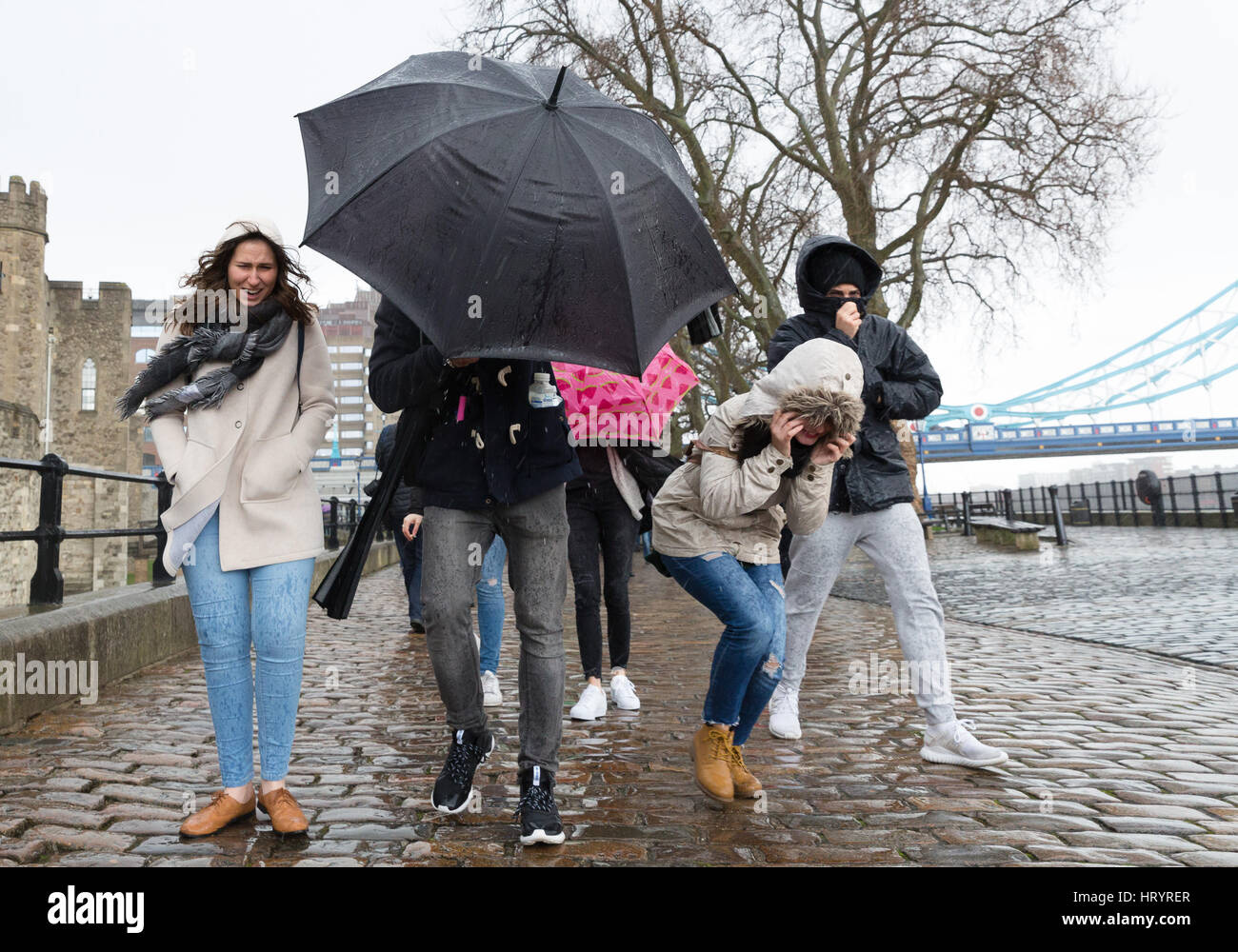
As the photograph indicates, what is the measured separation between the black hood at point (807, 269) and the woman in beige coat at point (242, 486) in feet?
6.29

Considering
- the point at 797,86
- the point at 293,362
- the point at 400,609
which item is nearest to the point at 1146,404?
the point at 797,86

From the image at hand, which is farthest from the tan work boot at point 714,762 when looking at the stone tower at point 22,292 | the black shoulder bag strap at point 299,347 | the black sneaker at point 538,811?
the stone tower at point 22,292

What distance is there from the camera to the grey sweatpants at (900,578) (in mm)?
3617

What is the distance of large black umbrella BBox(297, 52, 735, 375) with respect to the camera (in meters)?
2.52

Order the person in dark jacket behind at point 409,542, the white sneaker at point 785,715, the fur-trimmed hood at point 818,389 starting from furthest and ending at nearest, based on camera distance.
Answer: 1. the person in dark jacket behind at point 409,542
2. the white sneaker at point 785,715
3. the fur-trimmed hood at point 818,389

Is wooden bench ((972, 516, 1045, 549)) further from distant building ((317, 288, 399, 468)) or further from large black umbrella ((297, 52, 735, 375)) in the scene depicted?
distant building ((317, 288, 399, 468))

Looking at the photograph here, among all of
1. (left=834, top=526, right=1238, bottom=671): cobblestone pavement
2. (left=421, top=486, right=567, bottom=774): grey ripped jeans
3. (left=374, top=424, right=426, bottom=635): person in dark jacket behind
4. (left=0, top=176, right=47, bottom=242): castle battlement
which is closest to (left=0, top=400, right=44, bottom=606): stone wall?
(left=374, top=424, right=426, bottom=635): person in dark jacket behind

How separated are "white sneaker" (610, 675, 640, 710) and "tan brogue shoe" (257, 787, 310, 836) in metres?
2.08

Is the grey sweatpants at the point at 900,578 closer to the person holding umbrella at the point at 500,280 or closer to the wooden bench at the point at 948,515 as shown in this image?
the person holding umbrella at the point at 500,280

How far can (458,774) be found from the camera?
2.95 metres

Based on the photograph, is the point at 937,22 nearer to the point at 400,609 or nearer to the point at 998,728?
the point at 400,609

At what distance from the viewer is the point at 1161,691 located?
4.95 metres

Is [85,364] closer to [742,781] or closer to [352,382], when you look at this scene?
[742,781]

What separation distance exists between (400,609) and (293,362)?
7260mm
